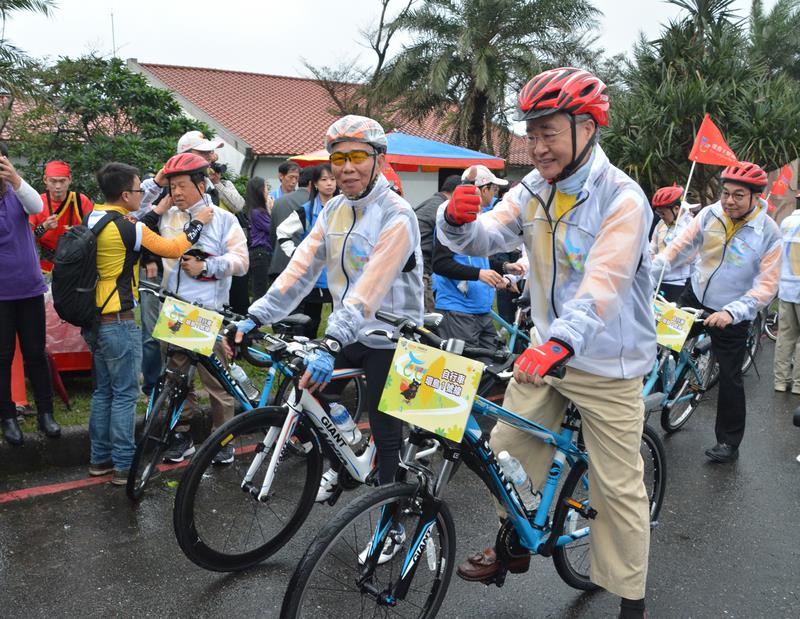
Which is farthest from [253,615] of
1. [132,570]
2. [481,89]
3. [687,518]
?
[481,89]

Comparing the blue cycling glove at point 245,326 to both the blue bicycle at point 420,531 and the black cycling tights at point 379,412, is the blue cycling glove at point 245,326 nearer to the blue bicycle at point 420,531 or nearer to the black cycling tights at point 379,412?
the black cycling tights at point 379,412

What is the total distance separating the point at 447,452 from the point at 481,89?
76.7ft

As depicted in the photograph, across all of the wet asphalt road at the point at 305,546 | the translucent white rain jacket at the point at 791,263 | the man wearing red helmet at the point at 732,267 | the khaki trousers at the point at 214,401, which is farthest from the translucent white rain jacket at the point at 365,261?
the translucent white rain jacket at the point at 791,263

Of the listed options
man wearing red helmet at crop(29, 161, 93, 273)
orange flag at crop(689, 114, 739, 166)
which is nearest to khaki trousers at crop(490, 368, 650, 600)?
man wearing red helmet at crop(29, 161, 93, 273)

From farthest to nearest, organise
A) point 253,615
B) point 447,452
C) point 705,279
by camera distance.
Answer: point 705,279, point 253,615, point 447,452

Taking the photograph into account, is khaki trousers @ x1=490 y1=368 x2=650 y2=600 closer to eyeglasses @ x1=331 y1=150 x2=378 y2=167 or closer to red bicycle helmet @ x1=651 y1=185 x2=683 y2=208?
eyeglasses @ x1=331 y1=150 x2=378 y2=167

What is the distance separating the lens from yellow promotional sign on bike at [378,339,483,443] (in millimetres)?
2561

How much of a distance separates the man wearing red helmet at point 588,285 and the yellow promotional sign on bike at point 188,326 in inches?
66.1

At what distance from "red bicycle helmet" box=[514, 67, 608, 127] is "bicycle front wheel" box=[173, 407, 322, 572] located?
5.79ft

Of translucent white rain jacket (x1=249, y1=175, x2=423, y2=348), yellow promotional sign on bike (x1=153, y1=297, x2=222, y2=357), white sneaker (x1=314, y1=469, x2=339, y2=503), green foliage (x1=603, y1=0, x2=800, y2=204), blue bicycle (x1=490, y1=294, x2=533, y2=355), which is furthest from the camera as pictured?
green foliage (x1=603, y1=0, x2=800, y2=204)

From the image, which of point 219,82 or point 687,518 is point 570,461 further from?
point 219,82

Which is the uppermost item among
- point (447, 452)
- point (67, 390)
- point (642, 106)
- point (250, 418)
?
point (642, 106)

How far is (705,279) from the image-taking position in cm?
552

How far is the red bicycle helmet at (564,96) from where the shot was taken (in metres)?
2.70
